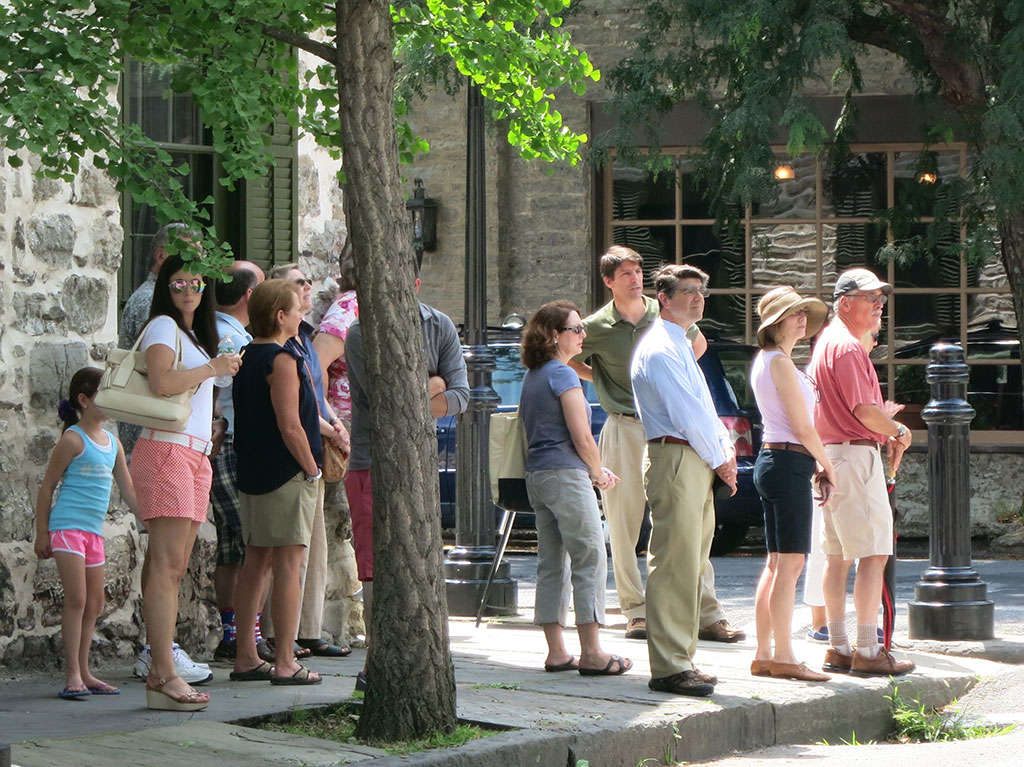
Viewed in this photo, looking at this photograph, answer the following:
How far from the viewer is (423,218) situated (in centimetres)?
1733

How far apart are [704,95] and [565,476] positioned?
7.89 metres

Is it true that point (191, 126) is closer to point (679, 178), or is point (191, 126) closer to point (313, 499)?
point (313, 499)

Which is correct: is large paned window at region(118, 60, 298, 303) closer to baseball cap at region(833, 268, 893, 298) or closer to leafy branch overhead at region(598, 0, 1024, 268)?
baseball cap at region(833, 268, 893, 298)

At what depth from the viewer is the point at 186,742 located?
18.4 feet

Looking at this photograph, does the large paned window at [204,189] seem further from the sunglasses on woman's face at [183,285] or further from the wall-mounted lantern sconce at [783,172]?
the wall-mounted lantern sconce at [783,172]

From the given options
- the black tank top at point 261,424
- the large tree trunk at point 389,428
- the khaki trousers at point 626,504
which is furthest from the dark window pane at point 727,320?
the large tree trunk at point 389,428

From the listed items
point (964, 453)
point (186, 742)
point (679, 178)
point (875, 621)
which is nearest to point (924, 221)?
point (679, 178)

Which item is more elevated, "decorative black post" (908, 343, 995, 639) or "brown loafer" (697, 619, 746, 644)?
"decorative black post" (908, 343, 995, 639)

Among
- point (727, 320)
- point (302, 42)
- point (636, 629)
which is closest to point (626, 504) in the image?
point (636, 629)

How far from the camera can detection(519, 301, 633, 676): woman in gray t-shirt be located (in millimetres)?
7219

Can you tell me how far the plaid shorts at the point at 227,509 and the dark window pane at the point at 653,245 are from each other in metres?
9.91

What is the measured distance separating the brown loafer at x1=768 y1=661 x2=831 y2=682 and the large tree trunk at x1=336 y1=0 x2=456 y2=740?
2.04m

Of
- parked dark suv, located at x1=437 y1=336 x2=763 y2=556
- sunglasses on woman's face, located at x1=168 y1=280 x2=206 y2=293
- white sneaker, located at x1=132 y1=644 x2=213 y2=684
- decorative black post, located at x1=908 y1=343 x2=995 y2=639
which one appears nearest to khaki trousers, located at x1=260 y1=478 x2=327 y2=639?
white sneaker, located at x1=132 y1=644 x2=213 y2=684

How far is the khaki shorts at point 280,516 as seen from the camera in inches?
272
